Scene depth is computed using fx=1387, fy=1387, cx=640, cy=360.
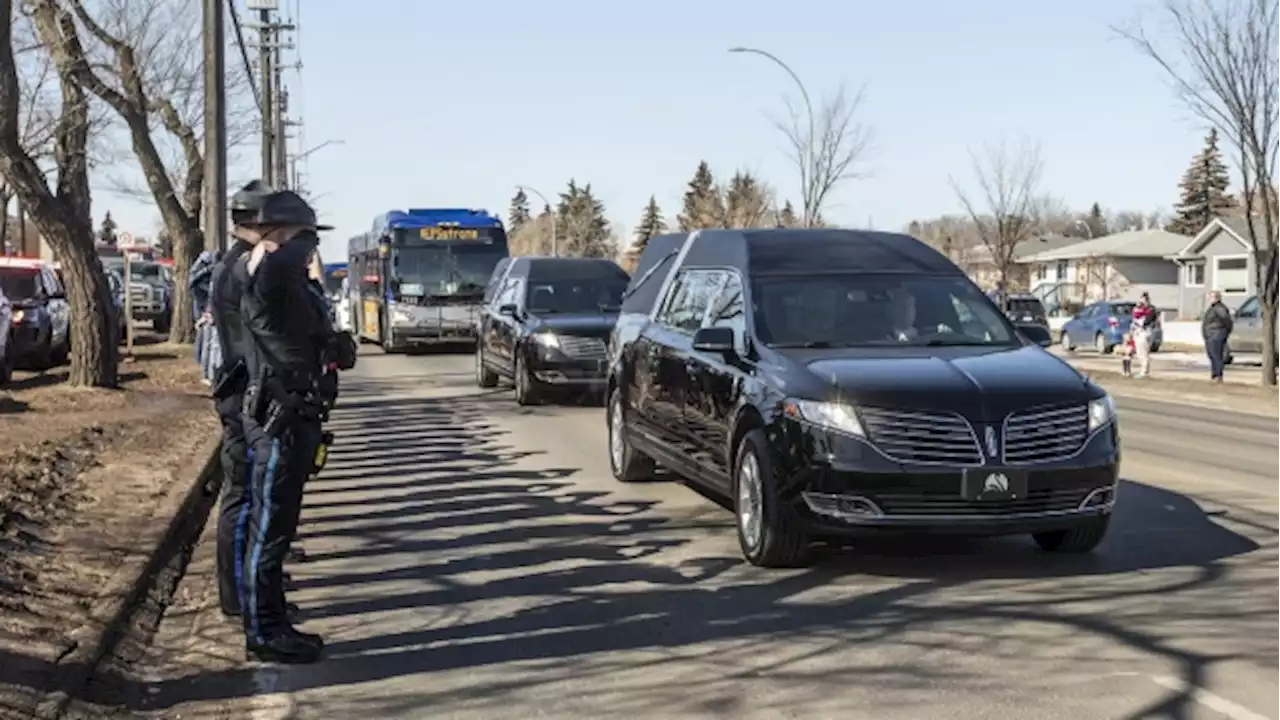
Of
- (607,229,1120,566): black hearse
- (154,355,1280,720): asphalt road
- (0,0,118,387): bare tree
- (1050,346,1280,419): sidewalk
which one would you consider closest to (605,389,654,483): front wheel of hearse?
(154,355,1280,720): asphalt road

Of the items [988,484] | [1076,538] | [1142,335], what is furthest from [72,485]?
[1142,335]

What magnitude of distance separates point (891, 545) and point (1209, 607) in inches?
76.6

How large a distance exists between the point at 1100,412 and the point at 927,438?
3.51ft

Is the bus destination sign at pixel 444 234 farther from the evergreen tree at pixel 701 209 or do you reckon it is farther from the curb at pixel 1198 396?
the evergreen tree at pixel 701 209

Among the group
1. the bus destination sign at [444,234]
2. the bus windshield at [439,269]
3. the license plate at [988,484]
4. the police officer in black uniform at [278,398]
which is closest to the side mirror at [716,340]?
the license plate at [988,484]

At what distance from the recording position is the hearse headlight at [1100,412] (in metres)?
7.23

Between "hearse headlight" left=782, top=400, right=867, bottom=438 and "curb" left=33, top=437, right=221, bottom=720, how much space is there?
340 cm

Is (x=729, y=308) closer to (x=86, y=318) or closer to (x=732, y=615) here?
(x=732, y=615)

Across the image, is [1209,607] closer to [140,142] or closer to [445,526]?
[445,526]

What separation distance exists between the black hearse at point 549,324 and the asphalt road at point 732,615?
20.5 ft

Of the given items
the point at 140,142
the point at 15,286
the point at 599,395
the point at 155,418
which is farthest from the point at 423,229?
the point at 155,418

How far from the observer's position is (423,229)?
30172 mm

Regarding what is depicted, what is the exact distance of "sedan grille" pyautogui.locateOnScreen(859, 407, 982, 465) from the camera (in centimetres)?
690

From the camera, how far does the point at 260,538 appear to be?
567cm
